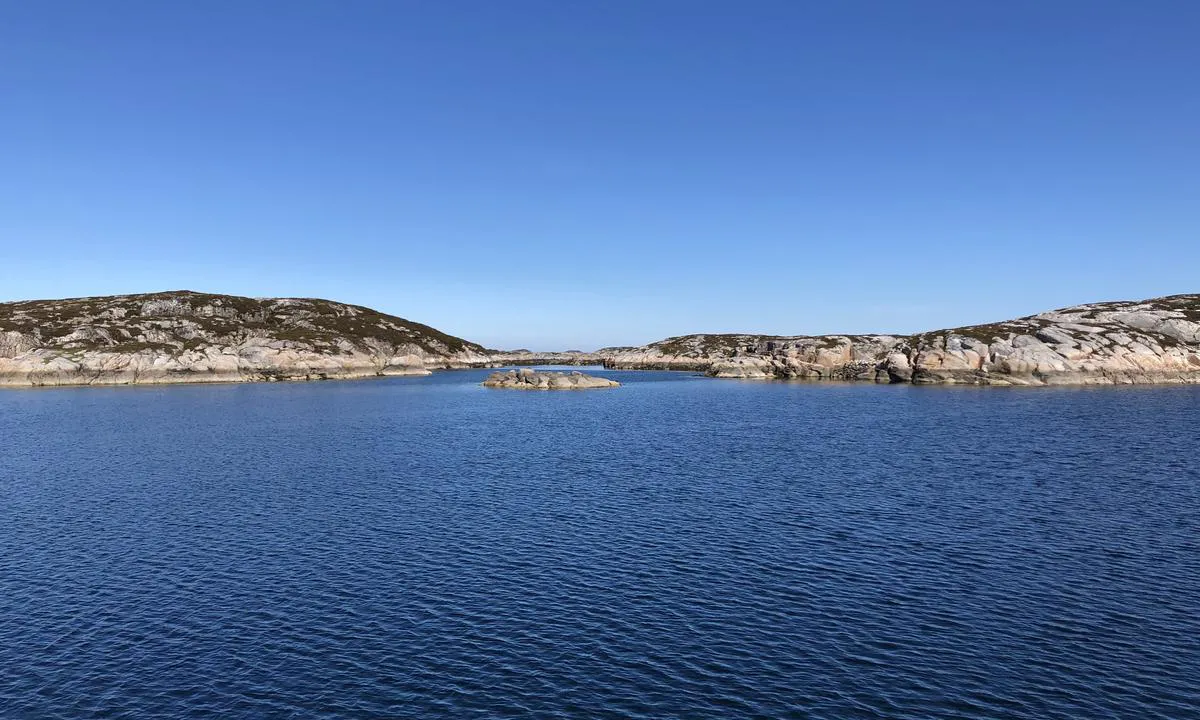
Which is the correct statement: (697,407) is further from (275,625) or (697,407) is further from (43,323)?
(43,323)

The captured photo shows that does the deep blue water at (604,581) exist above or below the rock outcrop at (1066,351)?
below

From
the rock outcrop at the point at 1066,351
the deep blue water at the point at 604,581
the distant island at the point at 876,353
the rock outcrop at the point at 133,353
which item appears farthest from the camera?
the rock outcrop at the point at 133,353

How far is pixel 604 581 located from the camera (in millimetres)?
31969

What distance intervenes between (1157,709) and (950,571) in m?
12.2

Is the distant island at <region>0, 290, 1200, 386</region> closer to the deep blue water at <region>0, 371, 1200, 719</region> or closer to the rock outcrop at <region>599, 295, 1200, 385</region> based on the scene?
the rock outcrop at <region>599, 295, 1200, 385</region>

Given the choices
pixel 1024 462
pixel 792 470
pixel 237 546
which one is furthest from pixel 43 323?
pixel 1024 462

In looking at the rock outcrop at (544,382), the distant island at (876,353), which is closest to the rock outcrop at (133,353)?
the distant island at (876,353)

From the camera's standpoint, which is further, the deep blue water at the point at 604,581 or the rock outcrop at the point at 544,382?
the rock outcrop at the point at 544,382

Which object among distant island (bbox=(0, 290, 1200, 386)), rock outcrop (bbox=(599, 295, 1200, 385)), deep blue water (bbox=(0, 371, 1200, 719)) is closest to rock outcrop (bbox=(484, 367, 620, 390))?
distant island (bbox=(0, 290, 1200, 386))

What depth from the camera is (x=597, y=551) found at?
36500mm

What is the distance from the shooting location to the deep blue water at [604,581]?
72.1 feet

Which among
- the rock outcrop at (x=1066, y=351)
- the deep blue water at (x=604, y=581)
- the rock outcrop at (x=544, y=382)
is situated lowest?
the deep blue water at (x=604, y=581)

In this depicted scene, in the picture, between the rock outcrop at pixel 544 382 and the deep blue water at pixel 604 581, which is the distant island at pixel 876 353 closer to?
the rock outcrop at pixel 544 382

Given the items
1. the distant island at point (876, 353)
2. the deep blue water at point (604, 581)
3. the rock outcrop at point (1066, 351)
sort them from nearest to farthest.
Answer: the deep blue water at point (604, 581), the rock outcrop at point (1066, 351), the distant island at point (876, 353)
